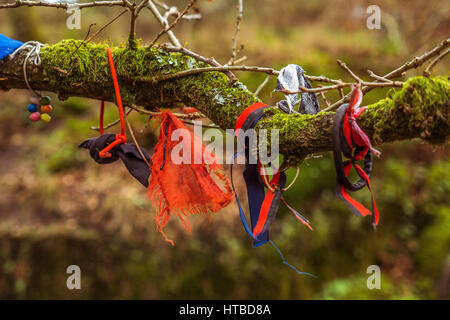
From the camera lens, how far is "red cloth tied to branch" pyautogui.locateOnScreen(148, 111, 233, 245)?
66.0 inches

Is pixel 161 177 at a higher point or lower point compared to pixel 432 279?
Result: higher

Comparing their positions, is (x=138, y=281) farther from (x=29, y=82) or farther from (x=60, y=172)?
(x=29, y=82)

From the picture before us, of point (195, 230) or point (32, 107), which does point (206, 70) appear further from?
point (195, 230)

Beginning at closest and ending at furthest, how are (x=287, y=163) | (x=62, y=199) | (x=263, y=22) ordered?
1. (x=287, y=163)
2. (x=62, y=199)
3. (x=263, y=22)

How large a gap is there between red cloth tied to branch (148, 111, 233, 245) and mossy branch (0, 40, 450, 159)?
173mm

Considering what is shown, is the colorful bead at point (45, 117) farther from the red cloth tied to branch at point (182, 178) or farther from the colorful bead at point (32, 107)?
the red cloth tied to branch at point (182, 178)

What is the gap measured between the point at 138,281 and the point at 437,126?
13.7 ft

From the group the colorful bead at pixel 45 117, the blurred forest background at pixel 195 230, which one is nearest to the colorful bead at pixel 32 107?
the colorful bead at pixel 45 117

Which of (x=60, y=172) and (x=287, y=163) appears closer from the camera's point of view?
(x=287, y=163)

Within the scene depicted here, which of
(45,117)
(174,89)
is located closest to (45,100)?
(45,117)

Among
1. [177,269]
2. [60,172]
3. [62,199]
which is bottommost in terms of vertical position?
[177,269]

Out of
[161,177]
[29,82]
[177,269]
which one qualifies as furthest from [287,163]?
[177,269]

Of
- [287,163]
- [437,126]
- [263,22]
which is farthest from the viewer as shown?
[263,22]

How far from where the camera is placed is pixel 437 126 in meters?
1.14
